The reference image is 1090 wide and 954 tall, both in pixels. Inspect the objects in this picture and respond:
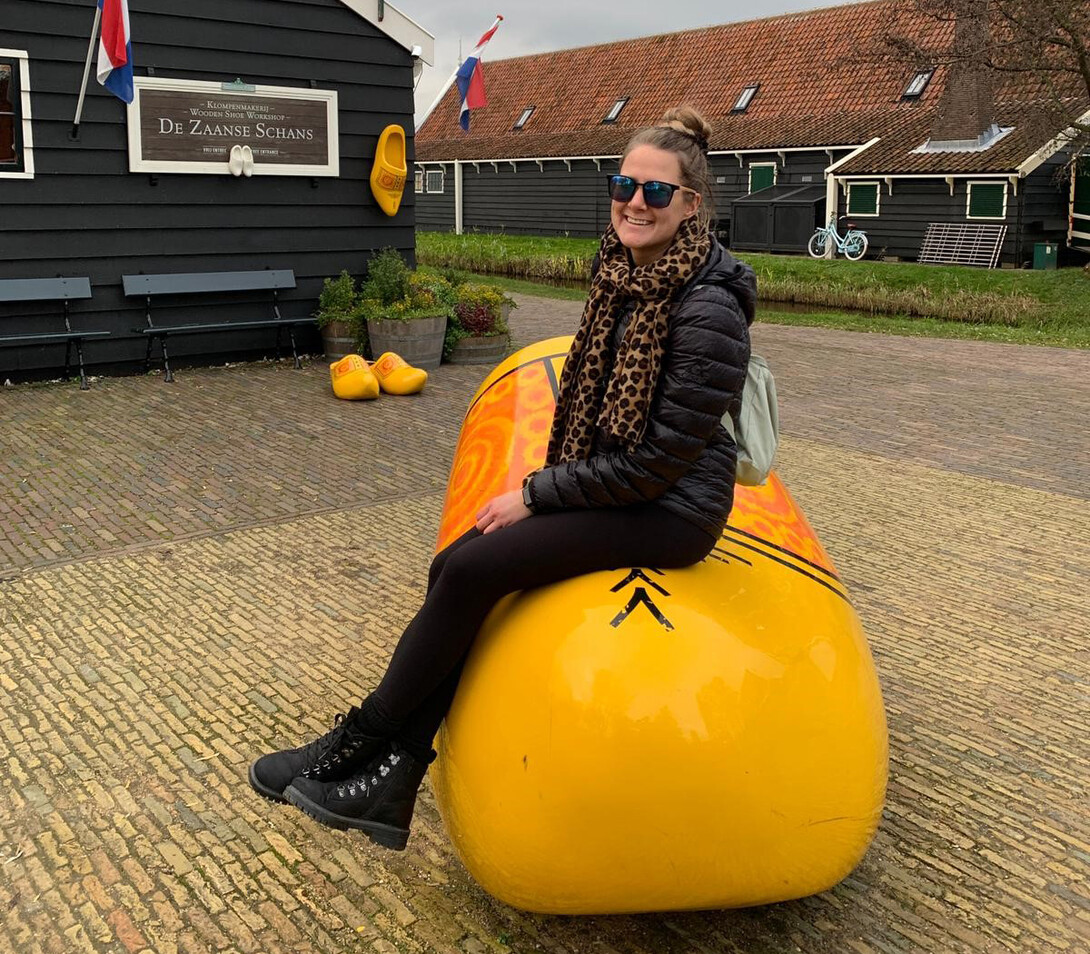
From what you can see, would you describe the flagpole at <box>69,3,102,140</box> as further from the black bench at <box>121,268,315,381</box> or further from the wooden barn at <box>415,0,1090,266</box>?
the wooden barn at <box>415,0,1090,266</box>

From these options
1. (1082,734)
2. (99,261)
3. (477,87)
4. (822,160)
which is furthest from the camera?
(822,160)

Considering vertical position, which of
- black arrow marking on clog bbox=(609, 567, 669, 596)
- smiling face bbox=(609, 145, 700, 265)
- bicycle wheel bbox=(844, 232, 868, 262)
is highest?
bicycle wheel bbox=(844, 232, 868, 262)

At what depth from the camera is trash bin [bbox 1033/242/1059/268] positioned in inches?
940

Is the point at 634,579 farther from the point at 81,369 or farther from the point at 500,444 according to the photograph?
the point at 81,369

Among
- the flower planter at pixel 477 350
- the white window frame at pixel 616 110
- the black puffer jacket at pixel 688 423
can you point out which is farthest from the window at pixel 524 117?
the black puffer jacket at pixel 688 423

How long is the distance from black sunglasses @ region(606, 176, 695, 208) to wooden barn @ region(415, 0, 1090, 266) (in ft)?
64.5

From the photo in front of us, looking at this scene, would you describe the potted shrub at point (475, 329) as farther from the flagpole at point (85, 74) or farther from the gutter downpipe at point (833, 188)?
the gutter downpipe at point (833, 188)

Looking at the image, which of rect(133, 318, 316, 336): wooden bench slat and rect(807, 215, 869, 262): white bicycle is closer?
rect(133, 318, 316, 336): wooden bench slat

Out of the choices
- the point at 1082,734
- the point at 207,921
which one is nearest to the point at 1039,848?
the point at 1082,734

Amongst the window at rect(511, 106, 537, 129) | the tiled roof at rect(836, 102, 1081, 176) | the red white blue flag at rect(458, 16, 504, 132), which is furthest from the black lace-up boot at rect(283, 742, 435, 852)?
the window at rect(511, 106, 537, 129)

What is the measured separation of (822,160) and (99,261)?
2231 cm

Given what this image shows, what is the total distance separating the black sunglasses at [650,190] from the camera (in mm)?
2641

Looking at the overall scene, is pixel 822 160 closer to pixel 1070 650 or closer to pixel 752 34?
pixel 752 34

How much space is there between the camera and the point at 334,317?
10.7 meters
